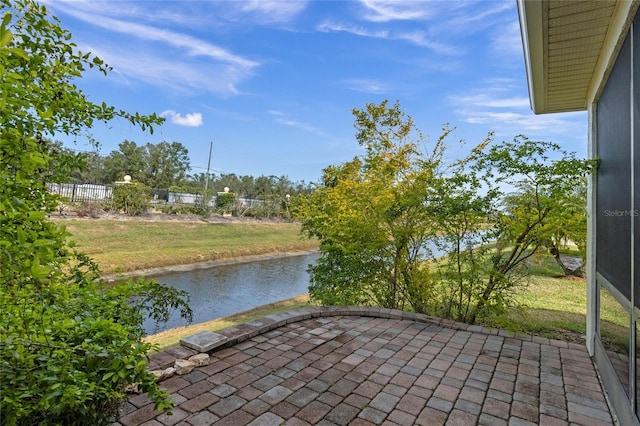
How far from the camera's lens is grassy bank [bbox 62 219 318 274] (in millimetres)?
10192

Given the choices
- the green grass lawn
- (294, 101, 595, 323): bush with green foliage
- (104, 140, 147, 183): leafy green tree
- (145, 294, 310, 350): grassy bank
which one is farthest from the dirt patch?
the green grass lawn

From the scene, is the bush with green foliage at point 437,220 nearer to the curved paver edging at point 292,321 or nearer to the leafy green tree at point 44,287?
the curved paver edging at point 292,321

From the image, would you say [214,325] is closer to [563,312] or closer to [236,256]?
[563,312]

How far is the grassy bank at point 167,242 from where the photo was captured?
10.2m

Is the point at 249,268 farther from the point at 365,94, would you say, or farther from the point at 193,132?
the point at 193,132

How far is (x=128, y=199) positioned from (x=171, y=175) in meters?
16.4

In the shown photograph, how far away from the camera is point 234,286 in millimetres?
8859

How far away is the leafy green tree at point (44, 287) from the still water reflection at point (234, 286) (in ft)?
14.7

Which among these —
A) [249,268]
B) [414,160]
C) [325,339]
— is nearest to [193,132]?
[249,268]

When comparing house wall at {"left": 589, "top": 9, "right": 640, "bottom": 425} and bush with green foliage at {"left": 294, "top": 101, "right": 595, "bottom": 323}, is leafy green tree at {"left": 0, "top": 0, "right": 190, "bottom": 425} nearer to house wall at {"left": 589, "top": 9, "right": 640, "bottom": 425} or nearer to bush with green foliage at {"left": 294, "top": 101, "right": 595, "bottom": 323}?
house wall at {"left": 589, "top": 9, "right": 640, "bottom": 425}

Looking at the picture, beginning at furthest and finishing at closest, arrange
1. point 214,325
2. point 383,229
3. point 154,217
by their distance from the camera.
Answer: point 154,217, point 214,325, point 383,229

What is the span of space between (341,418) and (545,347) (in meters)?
2.46

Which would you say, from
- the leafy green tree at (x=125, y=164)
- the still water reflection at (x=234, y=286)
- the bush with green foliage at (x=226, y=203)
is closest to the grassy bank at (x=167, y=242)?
the still water reflection at (x=234, y=286)

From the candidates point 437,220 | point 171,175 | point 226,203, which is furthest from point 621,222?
point 171,175
